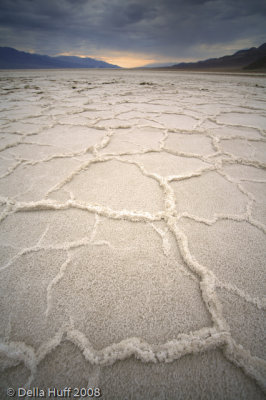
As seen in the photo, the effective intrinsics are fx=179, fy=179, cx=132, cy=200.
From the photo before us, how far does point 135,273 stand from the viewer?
0.71m

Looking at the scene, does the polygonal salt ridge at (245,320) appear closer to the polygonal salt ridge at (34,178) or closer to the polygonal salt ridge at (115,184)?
the polygonal salt ridge at (115,184)

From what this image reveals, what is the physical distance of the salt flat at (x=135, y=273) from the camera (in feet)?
1.63

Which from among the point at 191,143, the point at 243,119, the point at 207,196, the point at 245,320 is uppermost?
the point at 243,119

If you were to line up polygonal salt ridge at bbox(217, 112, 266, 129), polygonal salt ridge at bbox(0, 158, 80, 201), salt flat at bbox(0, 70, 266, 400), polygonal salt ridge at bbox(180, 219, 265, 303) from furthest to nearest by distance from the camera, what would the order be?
polygonal salt ridge at bbox(217, 112, 266, 129), polygonal salt ridge at bbox(0, 158, 80, 201), polygonal salt ridge at bbox(180, 219, 265, 303), salt flat at bbox(0, 70, 266, 400)

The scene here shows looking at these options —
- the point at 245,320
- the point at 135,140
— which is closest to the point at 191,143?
the point at 135,140

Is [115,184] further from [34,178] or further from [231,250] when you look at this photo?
[231,250]

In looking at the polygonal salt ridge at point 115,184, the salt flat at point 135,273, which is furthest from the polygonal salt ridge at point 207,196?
the polygonal salt ridge at point 115,184

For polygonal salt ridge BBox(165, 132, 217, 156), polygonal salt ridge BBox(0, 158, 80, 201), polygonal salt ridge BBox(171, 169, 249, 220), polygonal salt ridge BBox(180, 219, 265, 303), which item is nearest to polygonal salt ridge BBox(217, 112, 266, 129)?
polygonal salt ridge BBox(165, 132, 217, 156)

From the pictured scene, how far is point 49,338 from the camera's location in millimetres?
549

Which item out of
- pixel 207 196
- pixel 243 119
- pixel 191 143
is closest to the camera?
pixel 207 196

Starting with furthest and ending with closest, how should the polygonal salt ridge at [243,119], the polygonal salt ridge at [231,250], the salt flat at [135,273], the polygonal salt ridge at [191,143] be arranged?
the polygonal salt ridge at [243,119]
the polygonal salt ridge at [191,143]
the polygonal salt ridge at [231,250]
the salt flat at [135,273]

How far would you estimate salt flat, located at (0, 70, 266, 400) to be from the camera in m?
0.50

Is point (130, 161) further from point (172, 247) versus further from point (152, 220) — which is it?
A: point (172, 247)

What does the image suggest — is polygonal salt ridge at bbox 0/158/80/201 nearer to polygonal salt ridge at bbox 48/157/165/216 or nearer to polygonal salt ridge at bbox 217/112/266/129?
polygonal salt ridge at bbox 48/157/165/216
